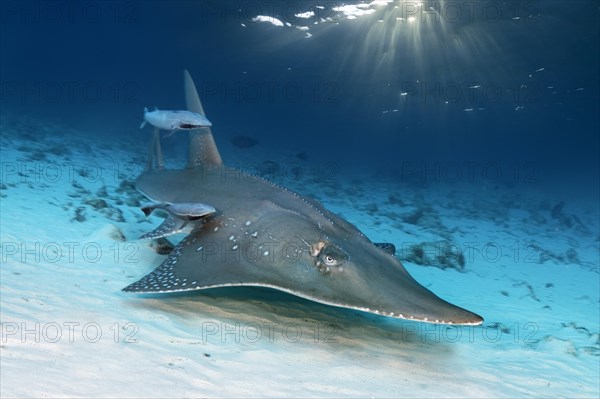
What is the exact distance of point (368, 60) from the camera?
2997 cm

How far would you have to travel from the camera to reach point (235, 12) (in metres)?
27.0

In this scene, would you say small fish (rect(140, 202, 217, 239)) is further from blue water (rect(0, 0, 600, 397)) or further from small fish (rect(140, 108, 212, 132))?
small fish (rect(140, 108, 212, 132))

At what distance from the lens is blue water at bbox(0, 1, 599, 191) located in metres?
21.9

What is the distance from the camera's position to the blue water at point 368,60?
2188 cm

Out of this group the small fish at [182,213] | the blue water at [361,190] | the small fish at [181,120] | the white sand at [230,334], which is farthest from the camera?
the small fish at [181,120]

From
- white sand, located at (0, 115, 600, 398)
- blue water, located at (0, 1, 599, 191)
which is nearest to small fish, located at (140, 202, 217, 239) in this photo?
white sand, located at (0, 115, 600, 398)

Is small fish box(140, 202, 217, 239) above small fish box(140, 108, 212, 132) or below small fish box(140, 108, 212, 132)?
below

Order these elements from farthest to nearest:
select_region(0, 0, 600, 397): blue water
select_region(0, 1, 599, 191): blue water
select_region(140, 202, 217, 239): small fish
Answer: select_region(0, 1, 599, 191): blue water
select_region(140, 202, 217, 239): small fish
select_region(0, 0, 600, 397): blue water

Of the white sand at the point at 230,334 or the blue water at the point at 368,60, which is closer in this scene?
the white sand at the point at 230,334

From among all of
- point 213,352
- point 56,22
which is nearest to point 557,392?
point 213,352

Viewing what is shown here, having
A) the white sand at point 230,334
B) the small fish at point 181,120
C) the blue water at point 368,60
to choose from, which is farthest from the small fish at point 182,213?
the blue water at point 368,60

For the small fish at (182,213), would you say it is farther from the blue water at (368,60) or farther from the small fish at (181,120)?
the blue water at (368,60)

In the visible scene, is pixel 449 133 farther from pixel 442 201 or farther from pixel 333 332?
pixel 333 332

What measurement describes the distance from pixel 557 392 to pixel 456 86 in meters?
31.9
